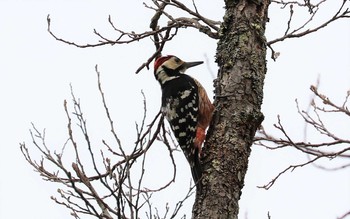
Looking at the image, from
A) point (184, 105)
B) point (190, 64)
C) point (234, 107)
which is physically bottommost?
point (234, 107)

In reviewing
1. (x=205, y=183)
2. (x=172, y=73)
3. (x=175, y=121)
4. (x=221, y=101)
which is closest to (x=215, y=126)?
(x=221, y=101)

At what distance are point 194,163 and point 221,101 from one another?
0.42 meters

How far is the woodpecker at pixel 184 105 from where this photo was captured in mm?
4484

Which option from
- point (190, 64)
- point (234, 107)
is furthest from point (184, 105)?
point (234, 107)

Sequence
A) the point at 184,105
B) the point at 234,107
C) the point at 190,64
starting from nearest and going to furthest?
the point at 234,107 < the point at 184,105 < the point at 190,64

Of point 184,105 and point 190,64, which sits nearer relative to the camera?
point 184,105

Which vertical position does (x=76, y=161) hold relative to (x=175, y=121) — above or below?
below

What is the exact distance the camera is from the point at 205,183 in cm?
368

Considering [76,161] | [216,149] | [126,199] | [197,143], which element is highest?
[197,143]

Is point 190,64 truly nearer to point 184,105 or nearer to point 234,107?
point 184,105

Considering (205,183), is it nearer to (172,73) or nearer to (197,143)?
(197,143)

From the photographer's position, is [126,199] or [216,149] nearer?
[126,199]

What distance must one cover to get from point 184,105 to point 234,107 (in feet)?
3.36

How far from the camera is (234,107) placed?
3.94 m
